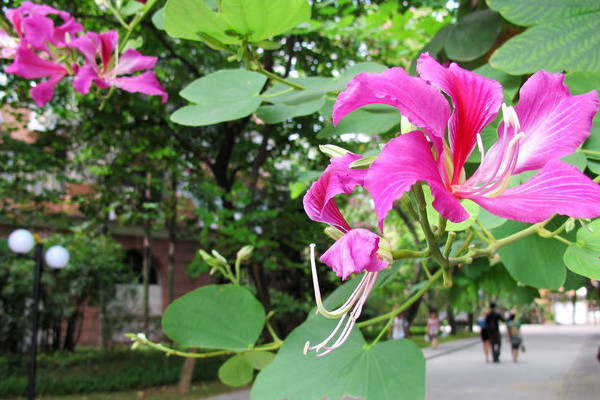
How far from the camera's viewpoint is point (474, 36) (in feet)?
3.64

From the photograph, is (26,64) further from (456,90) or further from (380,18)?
(380,18)

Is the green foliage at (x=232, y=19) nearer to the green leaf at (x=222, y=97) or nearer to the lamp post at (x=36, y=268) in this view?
the green leaf at (x=222, y=97)

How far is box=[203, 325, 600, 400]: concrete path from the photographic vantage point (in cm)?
1027

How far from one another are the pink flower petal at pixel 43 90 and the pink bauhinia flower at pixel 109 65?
0.15 ft

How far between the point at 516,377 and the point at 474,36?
13.3m

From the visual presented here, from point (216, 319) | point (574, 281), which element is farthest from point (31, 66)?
point (574, 281)

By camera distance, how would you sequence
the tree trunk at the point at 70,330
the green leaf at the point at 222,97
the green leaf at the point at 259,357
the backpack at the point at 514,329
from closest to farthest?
the green leaf at the point at 222,97 < the green leaf at the point at 259,357 < the tree trunk at the point at 70,330 < the backpack at the point at 514,329

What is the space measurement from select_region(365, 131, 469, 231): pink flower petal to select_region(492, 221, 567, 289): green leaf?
520 mm

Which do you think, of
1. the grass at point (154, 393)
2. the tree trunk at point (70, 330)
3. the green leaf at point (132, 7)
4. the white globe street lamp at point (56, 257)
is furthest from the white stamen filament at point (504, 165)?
the tree trunk at point (70, 330)

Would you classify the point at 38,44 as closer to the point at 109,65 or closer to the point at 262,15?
the point at 109,65

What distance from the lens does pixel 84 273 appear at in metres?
12.4

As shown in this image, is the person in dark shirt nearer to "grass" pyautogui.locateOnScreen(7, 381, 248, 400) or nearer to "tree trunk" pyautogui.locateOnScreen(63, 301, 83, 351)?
"grass" pyautogui.locateOnScreen(7, 381, 248, 400)

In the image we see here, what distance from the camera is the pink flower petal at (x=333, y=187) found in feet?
1.46

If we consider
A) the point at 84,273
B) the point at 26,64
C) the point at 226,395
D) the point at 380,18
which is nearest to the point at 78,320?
the point at 84,273
